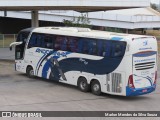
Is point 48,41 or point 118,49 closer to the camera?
point 118,49

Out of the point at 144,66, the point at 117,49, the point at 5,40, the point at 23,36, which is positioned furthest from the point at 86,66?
the point at 5,40

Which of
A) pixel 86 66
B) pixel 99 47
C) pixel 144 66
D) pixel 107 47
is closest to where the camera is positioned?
pixel 144 66

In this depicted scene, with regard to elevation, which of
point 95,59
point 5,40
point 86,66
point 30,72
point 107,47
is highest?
point 107,47

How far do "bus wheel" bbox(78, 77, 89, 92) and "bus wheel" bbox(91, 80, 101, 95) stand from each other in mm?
333

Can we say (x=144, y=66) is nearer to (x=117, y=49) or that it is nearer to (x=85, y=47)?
(x=117, y=49)

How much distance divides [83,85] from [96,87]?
93cm

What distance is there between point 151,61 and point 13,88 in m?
6.70

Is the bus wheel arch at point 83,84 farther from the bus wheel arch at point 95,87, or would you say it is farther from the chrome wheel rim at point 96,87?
the chrome wheel rim at point 96,87

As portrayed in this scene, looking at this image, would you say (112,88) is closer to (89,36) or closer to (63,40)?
(89,36)

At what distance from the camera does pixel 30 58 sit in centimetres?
2202

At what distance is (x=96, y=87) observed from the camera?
17.8 metres

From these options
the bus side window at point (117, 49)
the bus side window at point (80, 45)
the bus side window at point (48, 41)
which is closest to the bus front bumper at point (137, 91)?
the bus side window at point (117, 49)

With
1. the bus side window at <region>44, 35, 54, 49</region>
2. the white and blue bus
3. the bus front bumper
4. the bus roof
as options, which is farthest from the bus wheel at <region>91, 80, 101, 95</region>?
the bus side window at <region>44, 35, 54, 49</region>
